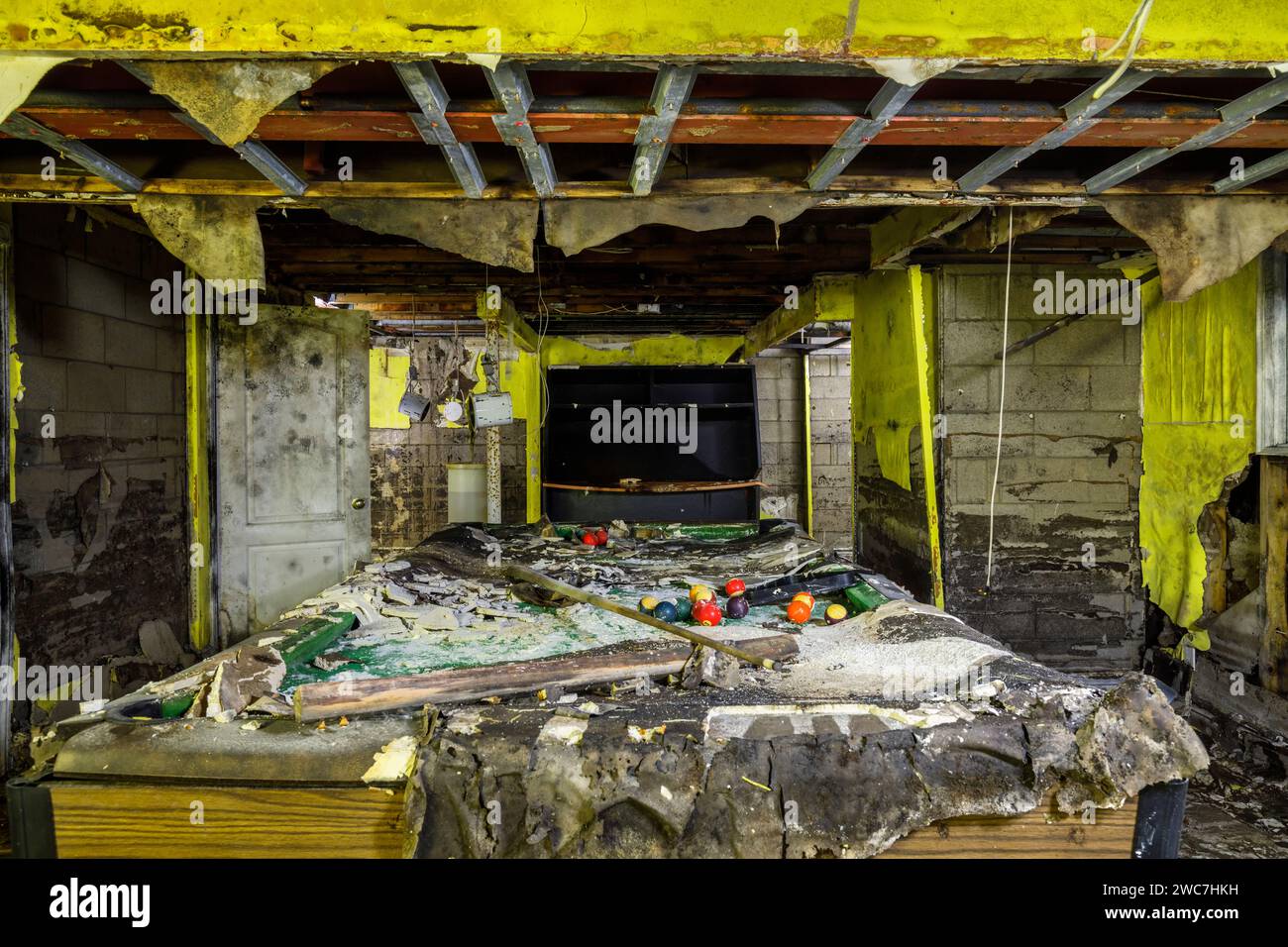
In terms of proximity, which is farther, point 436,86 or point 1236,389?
point 1236,389

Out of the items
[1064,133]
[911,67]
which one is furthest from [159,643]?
[1064,133]

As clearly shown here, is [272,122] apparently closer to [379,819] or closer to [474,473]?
[379,819]

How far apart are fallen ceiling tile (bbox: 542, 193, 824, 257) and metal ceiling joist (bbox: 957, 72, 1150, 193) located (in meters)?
0.54

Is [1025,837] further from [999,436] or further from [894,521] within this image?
[894,521]

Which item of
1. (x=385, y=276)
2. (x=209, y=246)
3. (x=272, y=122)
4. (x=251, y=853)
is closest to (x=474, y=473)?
(x=385, y=276)

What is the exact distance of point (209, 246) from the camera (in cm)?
261

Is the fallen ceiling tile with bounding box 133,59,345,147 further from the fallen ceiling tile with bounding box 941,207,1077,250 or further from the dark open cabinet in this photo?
the dark open cabinet

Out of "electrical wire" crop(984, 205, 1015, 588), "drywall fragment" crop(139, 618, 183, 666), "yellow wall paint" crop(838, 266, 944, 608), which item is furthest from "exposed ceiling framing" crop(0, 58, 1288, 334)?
"drywall fragment" crop(139, 618, 183, 666)

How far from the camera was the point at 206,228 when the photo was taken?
8.55 ft

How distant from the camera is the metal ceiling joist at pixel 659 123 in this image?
6.04 feet

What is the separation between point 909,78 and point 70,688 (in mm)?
4166

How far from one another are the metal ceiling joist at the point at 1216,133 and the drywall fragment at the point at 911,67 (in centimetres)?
91

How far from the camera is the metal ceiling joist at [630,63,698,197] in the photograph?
184 centimetres

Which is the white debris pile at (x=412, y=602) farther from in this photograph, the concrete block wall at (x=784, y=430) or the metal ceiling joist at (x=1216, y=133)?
the concrete block wall at (x=784, y=430)
